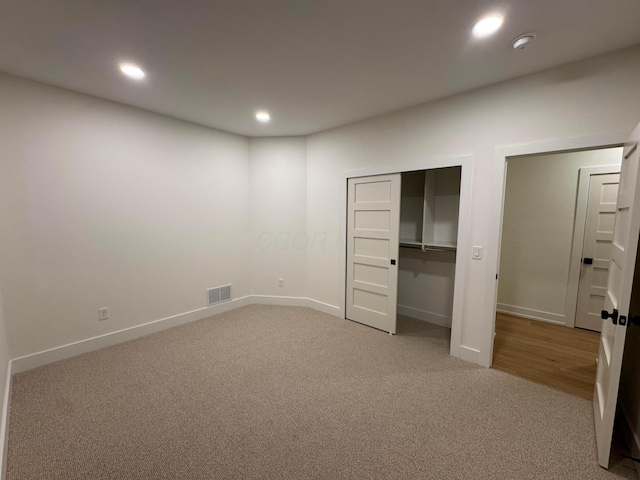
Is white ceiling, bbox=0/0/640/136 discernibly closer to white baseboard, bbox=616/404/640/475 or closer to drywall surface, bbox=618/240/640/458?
drywall surface, bbox=618/240/640/458

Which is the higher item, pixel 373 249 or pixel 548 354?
pixel 373 249

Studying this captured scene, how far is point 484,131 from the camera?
2633 mm

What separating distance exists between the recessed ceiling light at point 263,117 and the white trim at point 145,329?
107 inches

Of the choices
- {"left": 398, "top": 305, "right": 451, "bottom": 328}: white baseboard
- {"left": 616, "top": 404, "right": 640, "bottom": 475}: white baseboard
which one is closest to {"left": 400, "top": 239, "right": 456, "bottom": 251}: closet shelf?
{"left": 398, "top": 305, "right": 451, "bottom": 328}: white baseboard

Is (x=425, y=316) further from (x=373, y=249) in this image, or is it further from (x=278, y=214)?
(x=278, y=214)

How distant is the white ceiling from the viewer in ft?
5.27

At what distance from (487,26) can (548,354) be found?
3290mm

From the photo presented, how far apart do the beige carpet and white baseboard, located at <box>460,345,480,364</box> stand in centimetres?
9

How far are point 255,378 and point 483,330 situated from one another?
2291 mm

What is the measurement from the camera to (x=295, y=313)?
4.19 metres

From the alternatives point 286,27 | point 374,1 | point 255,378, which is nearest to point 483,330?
point 255,378

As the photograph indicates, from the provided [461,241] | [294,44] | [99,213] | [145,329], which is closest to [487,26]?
[294,44]

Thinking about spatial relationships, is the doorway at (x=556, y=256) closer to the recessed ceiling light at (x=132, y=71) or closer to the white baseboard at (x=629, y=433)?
the white baseboard at (x=629, y=433)

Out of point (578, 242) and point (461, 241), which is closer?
point (461, 241)
